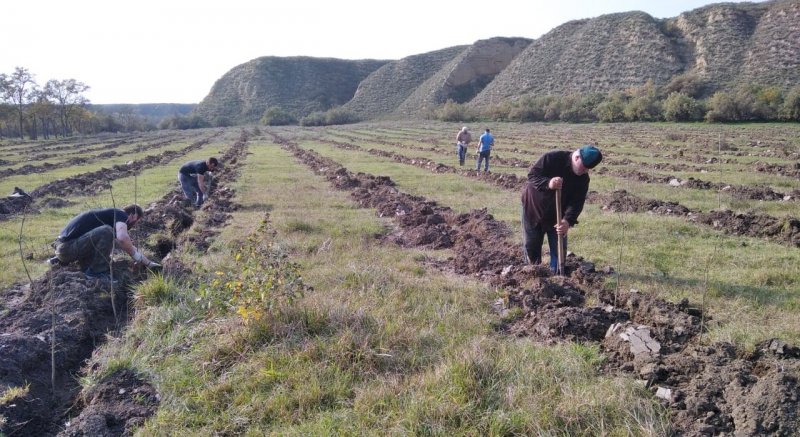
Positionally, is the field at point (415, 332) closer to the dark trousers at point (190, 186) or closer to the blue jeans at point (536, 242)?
the blue jeans at point (536, 242)

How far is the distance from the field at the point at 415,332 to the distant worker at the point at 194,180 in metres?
2.65

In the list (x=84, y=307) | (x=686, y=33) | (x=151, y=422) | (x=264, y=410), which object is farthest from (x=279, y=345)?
(x=686, y=33)

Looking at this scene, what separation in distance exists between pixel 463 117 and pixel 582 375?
63.4 metres

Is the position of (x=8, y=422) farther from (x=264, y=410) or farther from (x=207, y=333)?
(x=264, y=410)

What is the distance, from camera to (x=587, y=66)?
6462 centimetres

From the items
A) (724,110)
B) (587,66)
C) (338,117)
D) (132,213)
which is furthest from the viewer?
(338,117)

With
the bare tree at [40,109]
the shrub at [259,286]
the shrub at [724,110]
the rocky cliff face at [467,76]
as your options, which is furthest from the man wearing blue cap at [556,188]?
the rocky cliff face at [467,76]

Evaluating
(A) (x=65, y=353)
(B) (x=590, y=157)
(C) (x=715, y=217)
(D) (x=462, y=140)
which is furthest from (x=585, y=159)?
(D) (x=462, y=140)

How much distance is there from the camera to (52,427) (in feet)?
12.7

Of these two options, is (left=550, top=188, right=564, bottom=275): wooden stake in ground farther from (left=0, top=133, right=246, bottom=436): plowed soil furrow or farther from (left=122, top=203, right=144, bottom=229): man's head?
(left=122, top=203, right=144, bottom=229): man's head

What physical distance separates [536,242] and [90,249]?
5.94 metres

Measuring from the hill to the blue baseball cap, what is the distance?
2068 inches

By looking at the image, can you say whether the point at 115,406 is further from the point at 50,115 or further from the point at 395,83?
the point at 395,83

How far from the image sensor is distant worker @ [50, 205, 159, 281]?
267 inches
